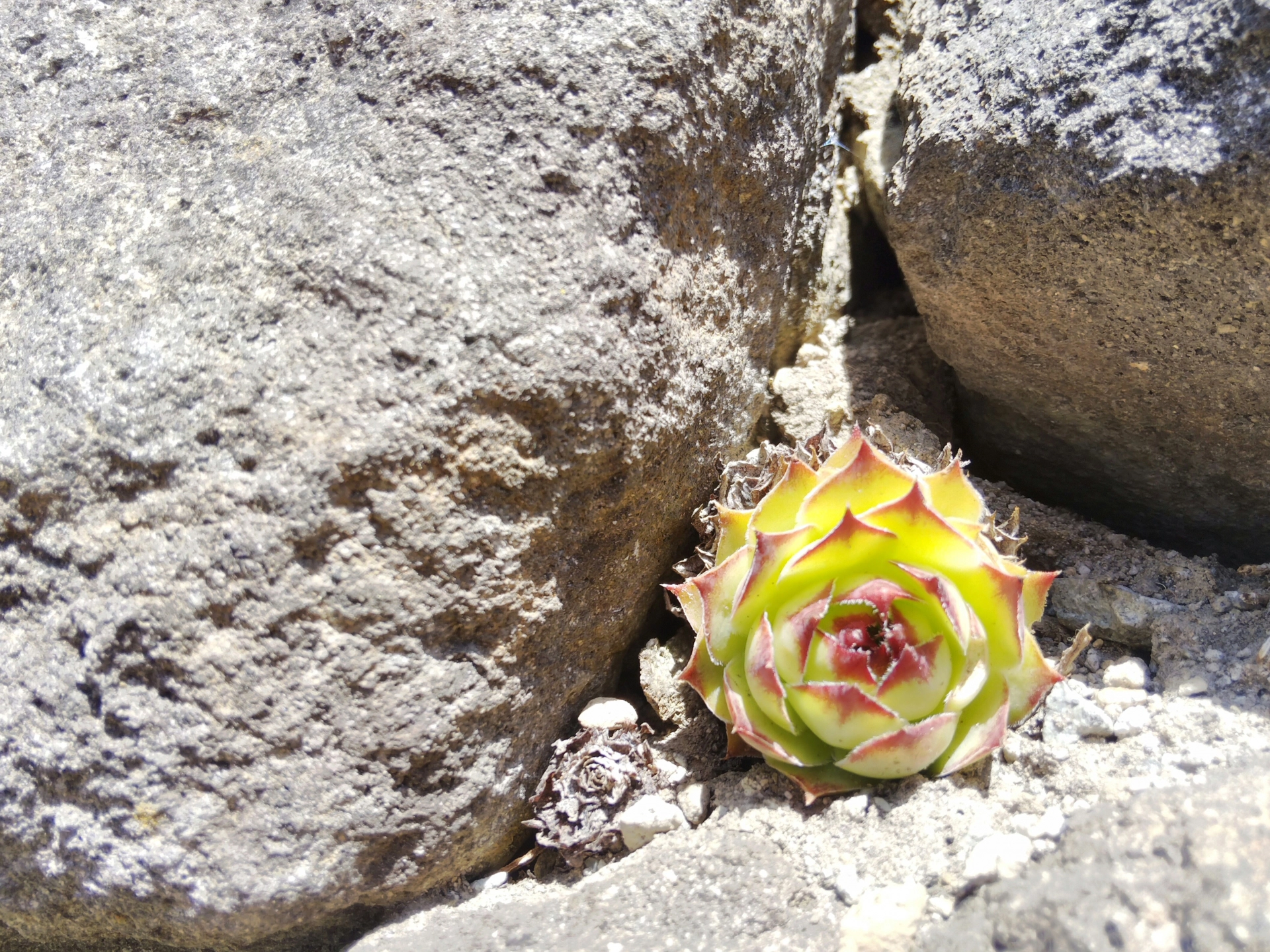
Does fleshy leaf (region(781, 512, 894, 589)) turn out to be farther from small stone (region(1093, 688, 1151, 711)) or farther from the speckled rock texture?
the speckled rock texture

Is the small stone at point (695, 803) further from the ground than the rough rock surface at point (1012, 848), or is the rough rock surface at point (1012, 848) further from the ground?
the rough rock surface at point (1012, 848)

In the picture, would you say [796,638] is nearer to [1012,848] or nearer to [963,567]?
[963,567]

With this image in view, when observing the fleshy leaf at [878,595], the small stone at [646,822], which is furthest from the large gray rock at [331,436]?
the fleshy leaf at [878,595]

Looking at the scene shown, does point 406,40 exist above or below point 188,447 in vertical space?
above

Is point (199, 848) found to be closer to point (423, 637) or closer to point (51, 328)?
point (423, 637)

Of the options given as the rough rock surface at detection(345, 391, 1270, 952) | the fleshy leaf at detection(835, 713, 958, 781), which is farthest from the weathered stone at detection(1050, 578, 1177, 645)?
the fleshy leaf at detection(835, 713, 958, 781)

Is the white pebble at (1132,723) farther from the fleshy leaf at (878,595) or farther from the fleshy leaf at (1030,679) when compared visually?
the fleshy leaf at (878,595)

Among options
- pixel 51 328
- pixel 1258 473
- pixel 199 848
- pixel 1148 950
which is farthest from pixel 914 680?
pixel 51 328
